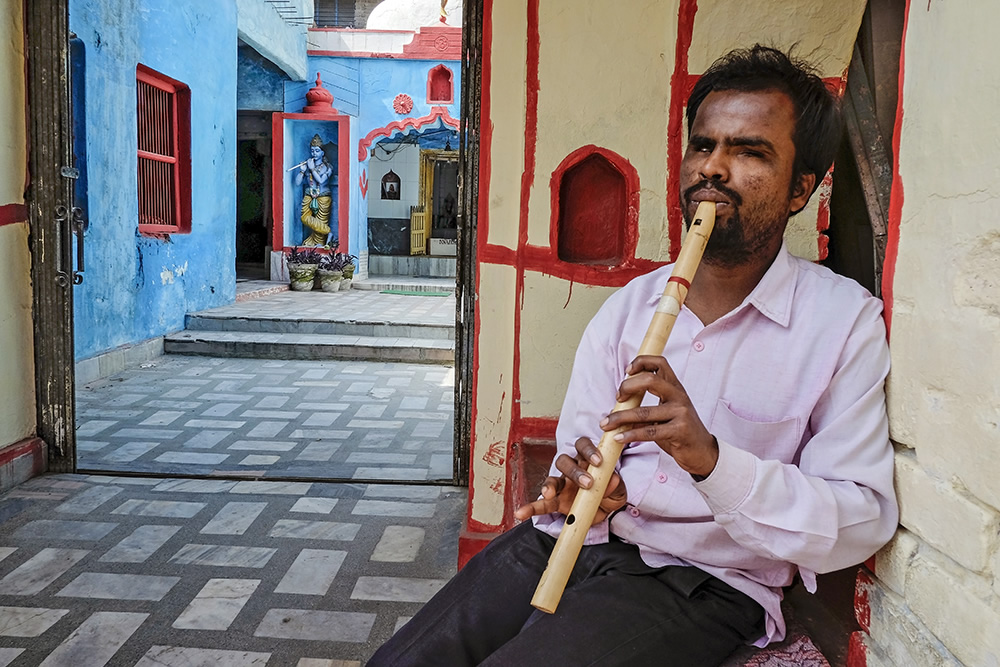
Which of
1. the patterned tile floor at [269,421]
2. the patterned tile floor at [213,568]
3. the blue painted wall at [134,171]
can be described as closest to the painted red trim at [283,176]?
the blue painted wall at [134,171]

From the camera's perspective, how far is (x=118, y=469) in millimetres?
3678

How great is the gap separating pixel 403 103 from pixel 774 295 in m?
12.1

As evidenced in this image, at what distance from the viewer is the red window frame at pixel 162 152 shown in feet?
23.5

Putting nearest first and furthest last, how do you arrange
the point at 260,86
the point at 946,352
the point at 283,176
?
the point at 946,352 < the point at 283,176 < the point at 260,86

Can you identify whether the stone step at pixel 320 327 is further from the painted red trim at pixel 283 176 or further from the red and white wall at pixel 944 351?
the red and white wall at pixel 944 351

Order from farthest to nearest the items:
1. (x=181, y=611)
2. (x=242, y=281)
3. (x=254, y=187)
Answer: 1. (x=254, y=187)
2. (x=242, y=281)
3. (x=181, y=611)

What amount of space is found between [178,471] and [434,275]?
12.8 m

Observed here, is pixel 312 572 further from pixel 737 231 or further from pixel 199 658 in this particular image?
pixel 737 231

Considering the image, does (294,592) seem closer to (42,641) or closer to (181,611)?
(181,611)

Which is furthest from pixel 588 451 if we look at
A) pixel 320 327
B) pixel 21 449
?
pixel 320 327

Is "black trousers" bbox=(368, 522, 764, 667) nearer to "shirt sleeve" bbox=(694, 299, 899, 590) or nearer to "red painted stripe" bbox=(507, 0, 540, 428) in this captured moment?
"shirt sleeve" bbox=(694, 299, 899, 590)

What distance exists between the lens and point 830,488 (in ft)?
3.82

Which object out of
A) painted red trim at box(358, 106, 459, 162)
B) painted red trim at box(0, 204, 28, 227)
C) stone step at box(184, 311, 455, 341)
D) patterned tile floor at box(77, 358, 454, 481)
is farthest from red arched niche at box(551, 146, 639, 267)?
painted red trim at box(358, 106, 459, 162)

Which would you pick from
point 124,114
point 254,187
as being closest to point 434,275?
point 254,187
